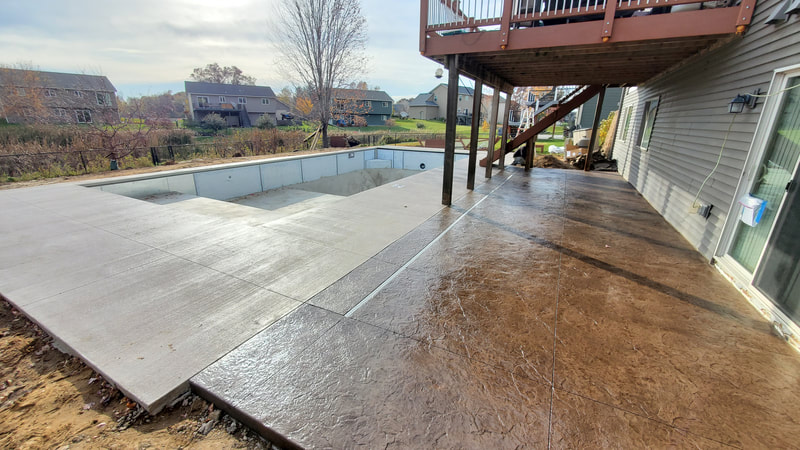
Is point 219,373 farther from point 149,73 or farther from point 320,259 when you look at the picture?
point 149,73

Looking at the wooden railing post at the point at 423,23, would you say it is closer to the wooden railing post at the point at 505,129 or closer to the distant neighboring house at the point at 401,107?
the wooden railing post at the point at 505,129

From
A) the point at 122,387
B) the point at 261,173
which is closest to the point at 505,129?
the point at 261,173

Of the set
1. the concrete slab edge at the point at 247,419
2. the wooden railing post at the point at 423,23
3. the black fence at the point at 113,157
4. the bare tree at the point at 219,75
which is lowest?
the concrete slab edge at the point at 247,419

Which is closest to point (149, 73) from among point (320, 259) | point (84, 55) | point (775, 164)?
point (84, 55)

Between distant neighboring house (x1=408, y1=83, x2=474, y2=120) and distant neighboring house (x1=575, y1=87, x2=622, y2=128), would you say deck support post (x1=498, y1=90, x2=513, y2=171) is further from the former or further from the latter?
distant neighboring house (x1=408, y1=83, x2=474, y2=120)

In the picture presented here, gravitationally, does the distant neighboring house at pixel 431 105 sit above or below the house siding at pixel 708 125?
above

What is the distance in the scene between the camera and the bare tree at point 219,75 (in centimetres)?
4872

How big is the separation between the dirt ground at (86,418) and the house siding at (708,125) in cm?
490

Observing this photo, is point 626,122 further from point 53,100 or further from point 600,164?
point 53,100

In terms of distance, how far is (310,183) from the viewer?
10.9m

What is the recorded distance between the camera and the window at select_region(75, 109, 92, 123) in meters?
13.4

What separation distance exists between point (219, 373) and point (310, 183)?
31.5 feet

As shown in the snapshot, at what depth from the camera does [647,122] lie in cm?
727

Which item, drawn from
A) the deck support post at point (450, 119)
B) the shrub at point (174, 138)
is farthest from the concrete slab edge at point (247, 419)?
the shrub at point (174, 138)
